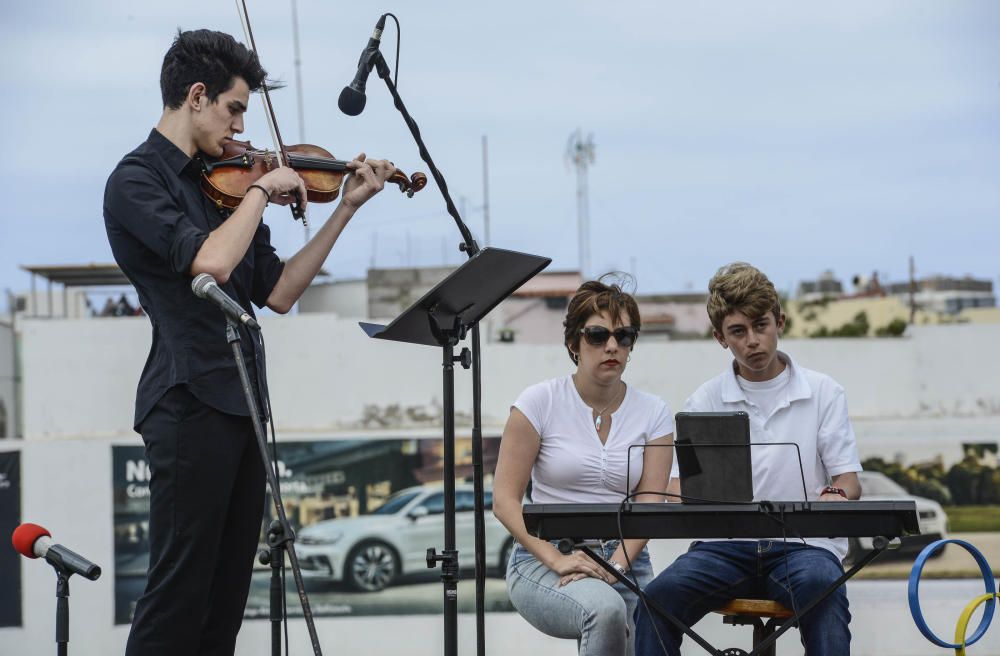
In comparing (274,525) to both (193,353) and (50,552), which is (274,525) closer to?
(193,353)

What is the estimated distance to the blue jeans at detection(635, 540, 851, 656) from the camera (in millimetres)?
2949

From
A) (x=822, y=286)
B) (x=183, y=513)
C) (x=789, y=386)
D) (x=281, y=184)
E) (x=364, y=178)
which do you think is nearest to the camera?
(x=183, y=513)

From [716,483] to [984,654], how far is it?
6851 millimetres

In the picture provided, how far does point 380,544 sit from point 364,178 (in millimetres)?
6545

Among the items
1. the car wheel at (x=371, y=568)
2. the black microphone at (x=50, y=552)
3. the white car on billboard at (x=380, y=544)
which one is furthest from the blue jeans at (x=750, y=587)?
the car wheel at (x=371, y=568)

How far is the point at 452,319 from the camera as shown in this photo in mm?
3201

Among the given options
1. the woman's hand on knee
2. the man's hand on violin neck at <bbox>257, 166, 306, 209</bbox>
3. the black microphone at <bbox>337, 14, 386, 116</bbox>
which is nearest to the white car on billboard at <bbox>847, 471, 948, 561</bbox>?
the woman's hand on knee

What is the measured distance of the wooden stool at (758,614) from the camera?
119 inches

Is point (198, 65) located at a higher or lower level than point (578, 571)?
higher

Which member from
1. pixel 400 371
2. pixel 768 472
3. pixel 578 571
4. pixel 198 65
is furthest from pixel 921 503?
pixel 198 65

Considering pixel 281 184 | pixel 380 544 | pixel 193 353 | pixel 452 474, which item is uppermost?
pixel 281 184

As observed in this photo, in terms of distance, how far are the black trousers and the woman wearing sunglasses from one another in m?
1.07

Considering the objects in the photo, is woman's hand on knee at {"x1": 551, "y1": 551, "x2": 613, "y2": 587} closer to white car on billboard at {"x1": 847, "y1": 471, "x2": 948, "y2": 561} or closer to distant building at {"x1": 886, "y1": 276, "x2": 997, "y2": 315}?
white car on billboard at {"x1": 847, "y1": 471, "x2": 948, "y2": 561}

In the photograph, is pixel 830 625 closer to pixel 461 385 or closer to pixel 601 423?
pixel 601 423
